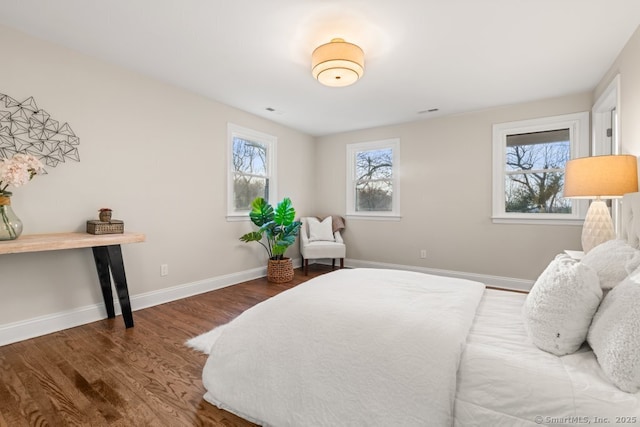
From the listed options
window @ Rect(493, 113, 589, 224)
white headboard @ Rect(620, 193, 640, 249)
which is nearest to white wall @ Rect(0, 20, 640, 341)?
window @ Rect(493, 113, 589, 224)

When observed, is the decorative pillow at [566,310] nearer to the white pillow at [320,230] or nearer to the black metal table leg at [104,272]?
the black metal table leg at [104,272]

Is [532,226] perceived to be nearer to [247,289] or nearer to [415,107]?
[415,107]

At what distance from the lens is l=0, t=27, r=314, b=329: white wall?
2352mm

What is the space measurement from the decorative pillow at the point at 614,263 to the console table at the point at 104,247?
118 inches

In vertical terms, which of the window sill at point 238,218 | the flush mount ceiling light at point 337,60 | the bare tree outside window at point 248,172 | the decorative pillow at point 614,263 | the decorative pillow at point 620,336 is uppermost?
the flush mount ceiling light at point 337,60

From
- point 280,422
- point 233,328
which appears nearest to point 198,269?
point 233,328

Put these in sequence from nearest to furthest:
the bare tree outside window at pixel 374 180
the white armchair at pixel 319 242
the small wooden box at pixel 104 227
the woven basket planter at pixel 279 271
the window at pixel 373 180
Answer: the small wooden box at pixel 104 227
the woven basket planter at pixel 279 271
the white armchair at pixel 319 242
the window at pixel 373 180
the bare tree outside window at pixel 374 180

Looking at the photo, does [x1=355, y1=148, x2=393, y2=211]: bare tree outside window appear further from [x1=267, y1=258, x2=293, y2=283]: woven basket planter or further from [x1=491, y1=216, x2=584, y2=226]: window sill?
[x1=267, y1=258, x2=293, y2=283]: woven basket planter

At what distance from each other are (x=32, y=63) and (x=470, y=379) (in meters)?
3.59

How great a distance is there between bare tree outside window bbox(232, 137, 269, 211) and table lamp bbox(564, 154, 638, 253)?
11.8 feet

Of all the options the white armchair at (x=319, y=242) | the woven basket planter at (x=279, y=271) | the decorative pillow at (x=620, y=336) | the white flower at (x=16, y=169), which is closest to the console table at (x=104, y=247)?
the white flower at (x=16, y=169)

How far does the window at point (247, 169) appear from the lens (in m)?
4.03

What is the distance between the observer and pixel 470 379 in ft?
3.38

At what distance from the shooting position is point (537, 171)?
12.4ft
